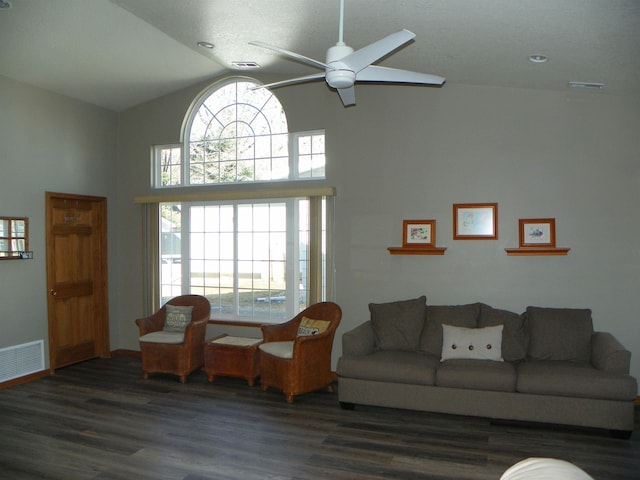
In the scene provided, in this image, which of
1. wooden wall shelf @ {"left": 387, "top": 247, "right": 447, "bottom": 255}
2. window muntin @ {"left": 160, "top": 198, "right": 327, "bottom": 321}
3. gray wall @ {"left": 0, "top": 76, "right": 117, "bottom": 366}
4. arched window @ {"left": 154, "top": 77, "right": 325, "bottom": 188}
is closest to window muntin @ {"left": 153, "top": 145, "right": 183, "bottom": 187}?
arched window @ {"left": 154, "top": 77, "right": 325, "bottom": 188}

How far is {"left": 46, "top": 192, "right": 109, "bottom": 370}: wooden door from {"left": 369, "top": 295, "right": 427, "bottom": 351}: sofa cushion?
12.6 feet

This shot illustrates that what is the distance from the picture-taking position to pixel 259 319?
628 centimetres

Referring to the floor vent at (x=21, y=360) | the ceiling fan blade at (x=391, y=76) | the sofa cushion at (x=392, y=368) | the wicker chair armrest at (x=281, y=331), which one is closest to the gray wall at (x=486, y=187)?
the wicker chair armrest at (x=281, y=331)

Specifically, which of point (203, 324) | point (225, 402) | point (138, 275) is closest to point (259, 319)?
point (203, 324)

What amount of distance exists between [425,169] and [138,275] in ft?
13.5

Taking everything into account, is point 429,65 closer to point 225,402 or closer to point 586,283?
point 586,283

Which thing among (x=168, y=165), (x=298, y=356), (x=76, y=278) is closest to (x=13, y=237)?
(x=76, y=278)

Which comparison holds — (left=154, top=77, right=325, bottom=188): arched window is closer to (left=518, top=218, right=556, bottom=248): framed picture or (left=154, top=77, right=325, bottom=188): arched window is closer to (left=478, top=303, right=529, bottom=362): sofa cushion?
(left=518, top=218, right=556, bottom=248): framed picture

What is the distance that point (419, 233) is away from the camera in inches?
216

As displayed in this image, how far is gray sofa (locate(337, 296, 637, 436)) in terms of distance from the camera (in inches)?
162

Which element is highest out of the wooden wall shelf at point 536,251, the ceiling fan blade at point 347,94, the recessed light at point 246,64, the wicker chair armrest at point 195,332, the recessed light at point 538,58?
the recessed light at point 246,64

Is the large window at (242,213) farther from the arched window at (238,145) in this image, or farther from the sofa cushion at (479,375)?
the sofa cushion at (479,375)

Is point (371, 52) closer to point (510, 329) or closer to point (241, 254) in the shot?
point (510, 329)

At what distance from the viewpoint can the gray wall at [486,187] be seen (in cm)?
492
